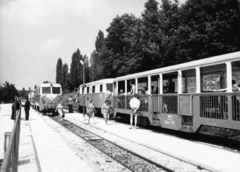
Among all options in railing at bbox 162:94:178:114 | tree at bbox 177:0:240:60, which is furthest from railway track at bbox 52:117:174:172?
tree at bbox 177:0:240:60

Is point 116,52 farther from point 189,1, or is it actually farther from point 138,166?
point 138,166

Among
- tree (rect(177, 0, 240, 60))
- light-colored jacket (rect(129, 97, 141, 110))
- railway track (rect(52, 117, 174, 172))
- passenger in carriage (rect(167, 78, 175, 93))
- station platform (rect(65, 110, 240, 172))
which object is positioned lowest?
railway track (rect(52, 117, 174, 172))

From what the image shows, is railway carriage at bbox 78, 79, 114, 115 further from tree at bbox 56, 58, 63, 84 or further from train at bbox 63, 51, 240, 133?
tree at bbox 56, 58, 63, 84

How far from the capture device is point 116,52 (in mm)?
37125

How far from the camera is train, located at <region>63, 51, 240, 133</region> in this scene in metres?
8.59

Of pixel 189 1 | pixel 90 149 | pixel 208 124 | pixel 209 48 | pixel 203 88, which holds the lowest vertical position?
pixel 90 149

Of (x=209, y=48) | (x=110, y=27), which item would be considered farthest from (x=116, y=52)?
(x=209, y=48)

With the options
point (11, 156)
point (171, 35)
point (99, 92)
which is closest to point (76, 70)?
point (171, 35)

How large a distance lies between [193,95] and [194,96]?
0.07 meters

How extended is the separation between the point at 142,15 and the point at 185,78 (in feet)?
63.4

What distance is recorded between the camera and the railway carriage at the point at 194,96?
858 cm

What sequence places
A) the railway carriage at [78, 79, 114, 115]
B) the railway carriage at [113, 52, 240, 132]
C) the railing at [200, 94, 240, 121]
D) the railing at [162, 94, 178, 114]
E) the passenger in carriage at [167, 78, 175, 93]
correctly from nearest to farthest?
the railing at [200, 94, 240, 121] < the railway carriage at [113, 52, 240, 132] < the railing at [162, 94, 178, 114] < the passenger in carriage at [167, 78, 175, 93] < the railway carriage at [78, 79, 114, 115]

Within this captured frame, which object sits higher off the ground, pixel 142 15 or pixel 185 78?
pixel 142 15

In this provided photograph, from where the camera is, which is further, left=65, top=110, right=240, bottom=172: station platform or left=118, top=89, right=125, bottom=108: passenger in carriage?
left=118, top=89, right=125, bottom=108: passenger in carriage
